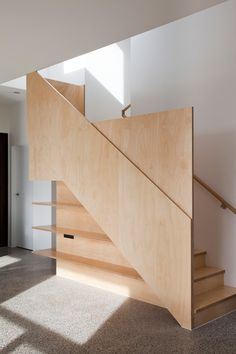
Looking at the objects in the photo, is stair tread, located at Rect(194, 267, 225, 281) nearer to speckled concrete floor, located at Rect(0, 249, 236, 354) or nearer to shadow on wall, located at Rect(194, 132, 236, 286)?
shadow on wall, located at Rect(194, 132, 236, 286)

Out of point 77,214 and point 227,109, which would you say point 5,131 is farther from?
point 227,109

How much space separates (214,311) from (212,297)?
0.16 meters

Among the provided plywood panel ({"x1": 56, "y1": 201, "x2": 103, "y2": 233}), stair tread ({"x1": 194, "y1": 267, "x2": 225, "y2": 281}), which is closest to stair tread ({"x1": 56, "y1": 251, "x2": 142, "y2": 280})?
plywood panel ({"x1": 56, "y1": 201, "x2": 103, "y2": 233})

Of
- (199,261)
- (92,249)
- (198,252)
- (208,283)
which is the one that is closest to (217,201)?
(198,252)

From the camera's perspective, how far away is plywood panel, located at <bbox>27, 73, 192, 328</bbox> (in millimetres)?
3695

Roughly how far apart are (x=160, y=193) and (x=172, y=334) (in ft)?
4.37

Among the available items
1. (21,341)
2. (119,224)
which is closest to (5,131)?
(119,224)

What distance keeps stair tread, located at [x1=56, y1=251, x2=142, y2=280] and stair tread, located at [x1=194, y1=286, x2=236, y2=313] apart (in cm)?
78

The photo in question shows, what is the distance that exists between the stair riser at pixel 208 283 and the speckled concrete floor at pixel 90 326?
1.27ft

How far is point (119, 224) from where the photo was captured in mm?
4180

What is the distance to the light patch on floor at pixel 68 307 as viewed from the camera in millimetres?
3621

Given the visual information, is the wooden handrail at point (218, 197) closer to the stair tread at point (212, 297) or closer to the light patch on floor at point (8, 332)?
the stair tread at point (212, 297)

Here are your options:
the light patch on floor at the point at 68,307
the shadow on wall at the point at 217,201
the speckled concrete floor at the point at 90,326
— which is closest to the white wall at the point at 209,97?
the shadow on wall at the point at 217,201

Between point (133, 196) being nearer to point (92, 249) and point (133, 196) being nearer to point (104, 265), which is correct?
point (104, 265)
